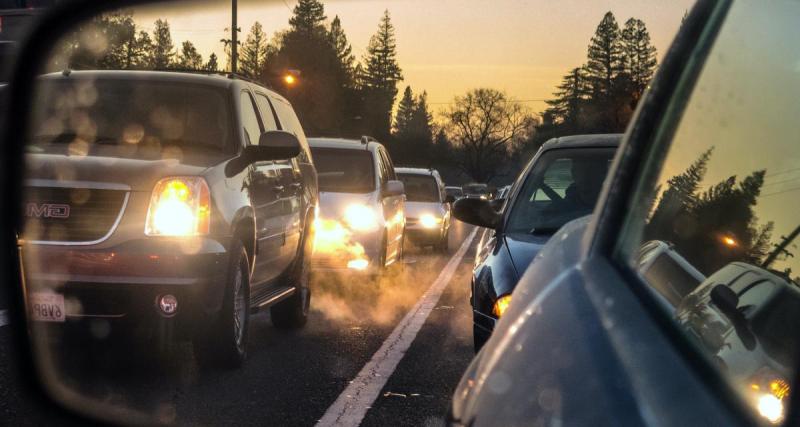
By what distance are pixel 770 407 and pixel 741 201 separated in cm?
58

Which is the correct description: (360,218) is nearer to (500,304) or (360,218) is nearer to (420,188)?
(500,304)

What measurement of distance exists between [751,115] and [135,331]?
17.2 feet

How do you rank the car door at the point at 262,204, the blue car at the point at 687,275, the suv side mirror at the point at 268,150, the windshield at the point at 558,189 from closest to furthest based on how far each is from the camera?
the blue car at the point at 687,275, the windshield at the point at 558,189, the suv side mirror at the point at 268,150, the car door at the point at 262,204

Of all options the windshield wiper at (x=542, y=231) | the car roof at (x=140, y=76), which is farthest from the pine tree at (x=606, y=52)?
the car roof at (x=140, y=76)

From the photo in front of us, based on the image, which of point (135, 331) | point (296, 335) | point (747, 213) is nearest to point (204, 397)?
point (135, 331)

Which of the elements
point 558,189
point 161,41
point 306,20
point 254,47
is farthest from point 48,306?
point 254,47

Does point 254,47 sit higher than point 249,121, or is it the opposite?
point 249,121

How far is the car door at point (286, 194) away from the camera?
8688 mm

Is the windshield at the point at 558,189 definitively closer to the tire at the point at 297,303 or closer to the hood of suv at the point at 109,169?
the hood of suv at the point at 109,169

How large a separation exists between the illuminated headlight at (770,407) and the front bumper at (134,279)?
499 centimetres

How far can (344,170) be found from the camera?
1412cm

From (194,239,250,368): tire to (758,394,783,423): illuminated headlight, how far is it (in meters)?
5.83

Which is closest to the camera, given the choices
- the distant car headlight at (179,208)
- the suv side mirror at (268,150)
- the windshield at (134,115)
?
the distant car headlight at (179,208)

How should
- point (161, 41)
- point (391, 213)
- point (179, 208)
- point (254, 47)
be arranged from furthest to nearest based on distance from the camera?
point (254, 47)
point (161, 41)
point (391, 213)
point (179, 208)
